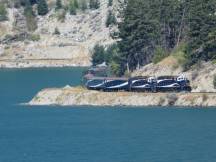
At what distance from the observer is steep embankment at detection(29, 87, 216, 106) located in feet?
570

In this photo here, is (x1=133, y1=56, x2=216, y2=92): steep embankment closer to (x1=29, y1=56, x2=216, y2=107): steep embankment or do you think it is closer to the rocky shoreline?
(x1=29, y1=56, x2=216, y2=107): steep embankment

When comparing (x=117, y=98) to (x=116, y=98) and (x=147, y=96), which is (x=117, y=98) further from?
(x=147, y=96)

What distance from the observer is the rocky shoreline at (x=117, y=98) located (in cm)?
17375

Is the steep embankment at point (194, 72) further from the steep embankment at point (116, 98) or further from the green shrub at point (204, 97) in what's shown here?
the steep embankment at point (116, 98)

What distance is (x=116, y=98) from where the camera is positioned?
589ft
